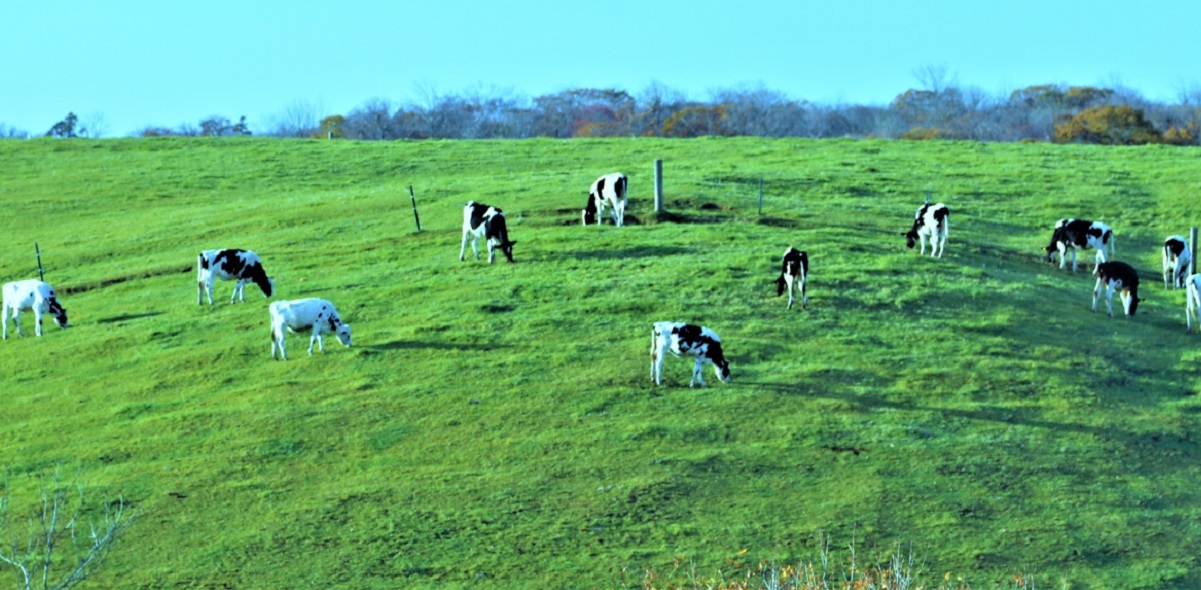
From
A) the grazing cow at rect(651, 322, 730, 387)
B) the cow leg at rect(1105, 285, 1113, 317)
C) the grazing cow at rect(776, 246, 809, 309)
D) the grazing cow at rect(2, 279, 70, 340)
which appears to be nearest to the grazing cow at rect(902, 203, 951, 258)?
the cow leg at rect(1105, 285, 1113, 317)

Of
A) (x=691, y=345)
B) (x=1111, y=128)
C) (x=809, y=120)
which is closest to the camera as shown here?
(x=691, y=345)

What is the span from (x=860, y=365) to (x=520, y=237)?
14.0 metres

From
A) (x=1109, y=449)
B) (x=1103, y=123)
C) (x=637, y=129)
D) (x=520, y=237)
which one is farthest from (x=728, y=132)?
(x=1109, y=449)

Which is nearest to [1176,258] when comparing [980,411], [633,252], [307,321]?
[980,411]

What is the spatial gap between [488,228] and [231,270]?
6.33m

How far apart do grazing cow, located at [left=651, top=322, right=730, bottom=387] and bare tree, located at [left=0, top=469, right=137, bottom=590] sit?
9.54 m

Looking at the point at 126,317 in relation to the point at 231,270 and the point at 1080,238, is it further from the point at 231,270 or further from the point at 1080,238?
the point at 1080,238

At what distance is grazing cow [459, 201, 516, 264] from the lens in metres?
35.2

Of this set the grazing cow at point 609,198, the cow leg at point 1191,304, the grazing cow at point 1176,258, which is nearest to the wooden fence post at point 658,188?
the grazing cow at point 609,198

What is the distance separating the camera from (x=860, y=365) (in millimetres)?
27250

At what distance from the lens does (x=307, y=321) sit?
92.6 ft

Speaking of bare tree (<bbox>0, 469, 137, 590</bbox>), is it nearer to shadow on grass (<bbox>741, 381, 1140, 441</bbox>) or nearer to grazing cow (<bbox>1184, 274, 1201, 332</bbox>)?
shadow on grass (<bbox>741, 381, 1140, 441</bbox>)

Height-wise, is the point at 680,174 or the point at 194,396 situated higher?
the point at 680,174

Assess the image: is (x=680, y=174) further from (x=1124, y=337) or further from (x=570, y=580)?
(x=570, y=580)
